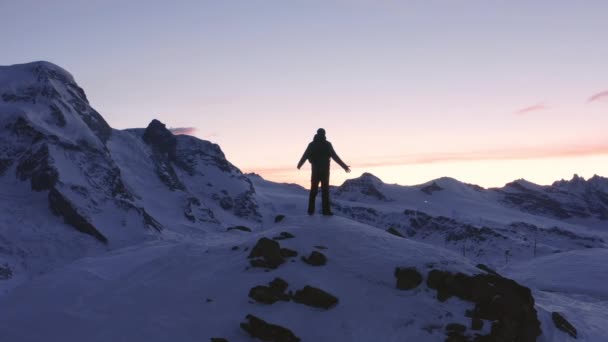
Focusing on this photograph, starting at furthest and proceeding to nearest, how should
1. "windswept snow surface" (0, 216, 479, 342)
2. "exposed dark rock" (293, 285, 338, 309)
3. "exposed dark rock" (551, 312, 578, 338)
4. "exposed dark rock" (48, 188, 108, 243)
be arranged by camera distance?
"exposed dark rock" (48, 188, 108, 243) < "exposed dark rock" (551, 312, 578, 338) < "exposed dark rock" (293, 285, 338, 309) < "windswept snow surface" (0, 216, 479, 342)

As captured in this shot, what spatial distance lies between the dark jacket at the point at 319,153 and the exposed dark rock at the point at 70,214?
161346mm

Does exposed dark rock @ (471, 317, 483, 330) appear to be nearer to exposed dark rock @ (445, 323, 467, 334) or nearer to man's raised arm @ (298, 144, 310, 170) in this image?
exposed dark rock @ (445, 323, 467, 334)

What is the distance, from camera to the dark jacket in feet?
79.3

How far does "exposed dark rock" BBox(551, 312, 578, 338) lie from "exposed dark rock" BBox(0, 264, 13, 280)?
129m

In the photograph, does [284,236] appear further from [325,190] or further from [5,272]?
[5,272]

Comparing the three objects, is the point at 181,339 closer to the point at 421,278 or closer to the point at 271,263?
the point at 271,263

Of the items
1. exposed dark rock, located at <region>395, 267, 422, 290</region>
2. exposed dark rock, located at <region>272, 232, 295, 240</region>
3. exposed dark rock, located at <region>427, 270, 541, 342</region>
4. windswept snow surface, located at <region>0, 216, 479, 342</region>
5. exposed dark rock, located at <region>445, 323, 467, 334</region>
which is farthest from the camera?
exposed dark rock, located at <region>272, 232, 295, 240</region>

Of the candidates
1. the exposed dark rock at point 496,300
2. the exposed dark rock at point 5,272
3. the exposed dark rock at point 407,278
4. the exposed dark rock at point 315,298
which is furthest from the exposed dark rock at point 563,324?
the exposed dark rock at point 5,272

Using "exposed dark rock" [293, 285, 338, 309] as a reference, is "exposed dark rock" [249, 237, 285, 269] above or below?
above

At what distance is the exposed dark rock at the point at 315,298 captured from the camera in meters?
17.8

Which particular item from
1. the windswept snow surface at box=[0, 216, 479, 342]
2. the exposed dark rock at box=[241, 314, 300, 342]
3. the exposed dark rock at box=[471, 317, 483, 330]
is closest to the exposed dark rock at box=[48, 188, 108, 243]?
the windswept snow surface at box=[0, 216, 479, 342]

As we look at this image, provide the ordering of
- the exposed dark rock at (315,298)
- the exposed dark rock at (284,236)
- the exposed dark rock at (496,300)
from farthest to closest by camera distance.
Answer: the exposed dark rock at (284,236)
the exposed dark rock at (315,298)
the exposed dark rock at (496,300)

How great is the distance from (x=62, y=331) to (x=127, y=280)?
3.32 metres

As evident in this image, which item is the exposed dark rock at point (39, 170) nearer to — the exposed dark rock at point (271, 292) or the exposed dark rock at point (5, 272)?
the exposed dark rock at point (5, 272)
